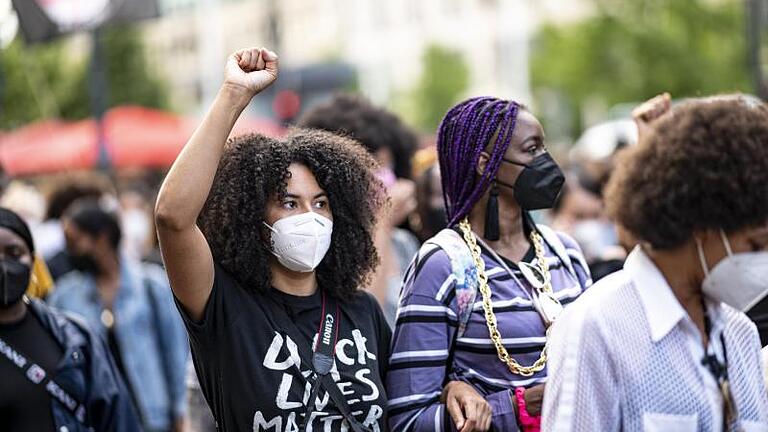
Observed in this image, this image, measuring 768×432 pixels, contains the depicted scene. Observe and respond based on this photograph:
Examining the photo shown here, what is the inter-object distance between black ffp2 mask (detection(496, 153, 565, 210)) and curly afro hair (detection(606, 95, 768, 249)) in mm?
1182

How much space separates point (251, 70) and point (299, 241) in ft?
1.89

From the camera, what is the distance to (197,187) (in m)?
3.97

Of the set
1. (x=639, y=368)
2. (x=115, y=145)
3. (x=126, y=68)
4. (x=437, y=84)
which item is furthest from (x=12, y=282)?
(x=437, y=84)

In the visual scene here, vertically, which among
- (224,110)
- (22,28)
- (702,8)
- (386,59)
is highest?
(224,110)

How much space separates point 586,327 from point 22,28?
9.12 metres

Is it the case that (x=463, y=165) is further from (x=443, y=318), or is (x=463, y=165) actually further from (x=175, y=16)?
(x=175, y=16)

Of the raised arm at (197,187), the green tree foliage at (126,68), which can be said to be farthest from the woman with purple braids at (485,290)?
the green tree foliage at (126,68)

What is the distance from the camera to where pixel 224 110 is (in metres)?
4.05

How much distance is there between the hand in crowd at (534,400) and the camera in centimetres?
423

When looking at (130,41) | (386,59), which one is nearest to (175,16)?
(386,59)

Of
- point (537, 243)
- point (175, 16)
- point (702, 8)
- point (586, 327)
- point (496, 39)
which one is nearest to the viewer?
point (586, 327)

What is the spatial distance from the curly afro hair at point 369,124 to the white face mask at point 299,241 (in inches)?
105

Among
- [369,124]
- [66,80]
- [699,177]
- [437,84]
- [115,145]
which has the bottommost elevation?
[437,84]

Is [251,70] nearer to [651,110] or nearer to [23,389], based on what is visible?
[651,110]
